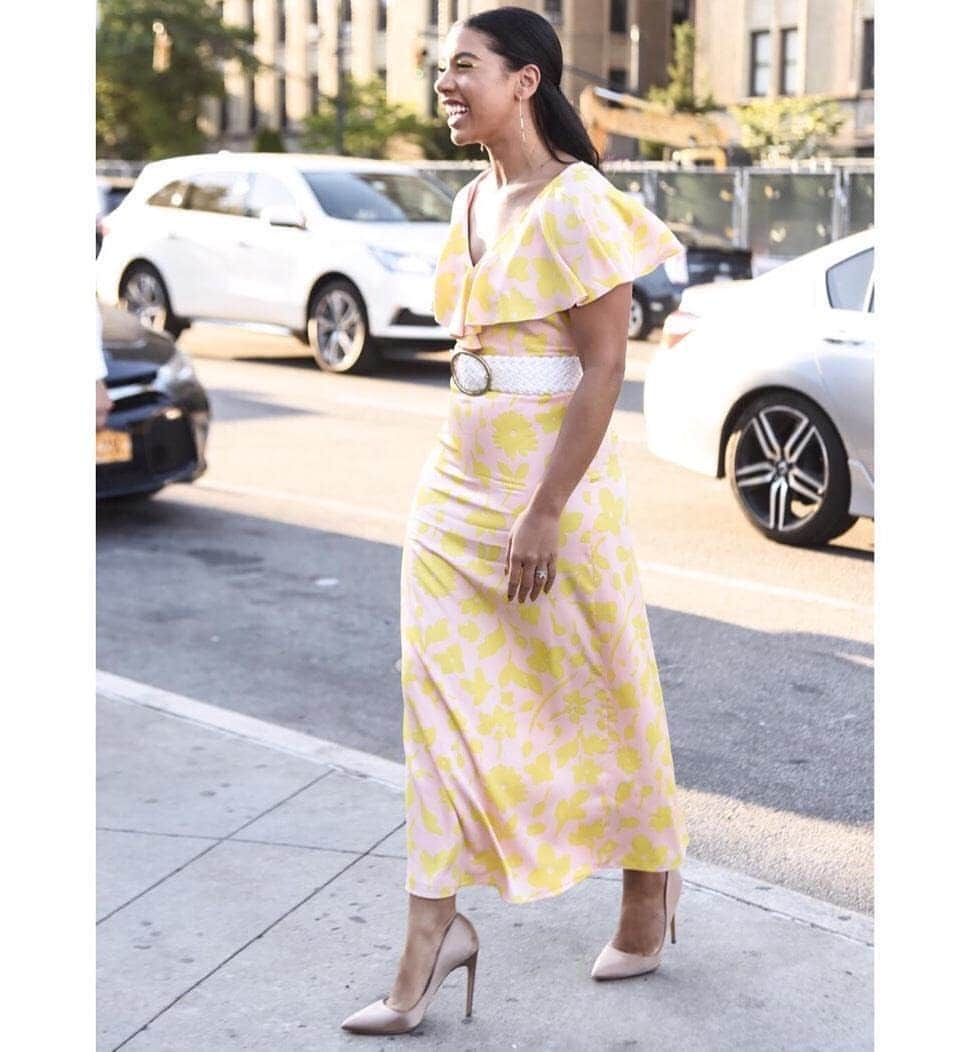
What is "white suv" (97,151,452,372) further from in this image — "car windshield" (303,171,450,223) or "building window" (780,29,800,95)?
"building window" (780,29,800,95)

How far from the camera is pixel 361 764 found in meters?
5.02

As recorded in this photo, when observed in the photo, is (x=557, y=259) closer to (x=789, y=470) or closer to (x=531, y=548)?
(x=531, y=548)

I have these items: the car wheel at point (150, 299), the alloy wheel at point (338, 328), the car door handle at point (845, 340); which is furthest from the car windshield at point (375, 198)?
the car door handle at point (845, 340)

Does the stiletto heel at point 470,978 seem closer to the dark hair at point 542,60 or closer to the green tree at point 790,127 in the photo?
the dark hair at point 542,60

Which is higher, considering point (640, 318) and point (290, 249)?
point (290, 249)

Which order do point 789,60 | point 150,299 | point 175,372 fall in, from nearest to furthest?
point 175,372 < point 150,299 < point 789,60

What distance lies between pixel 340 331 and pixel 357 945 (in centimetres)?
1193

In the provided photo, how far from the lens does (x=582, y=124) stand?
3.48m

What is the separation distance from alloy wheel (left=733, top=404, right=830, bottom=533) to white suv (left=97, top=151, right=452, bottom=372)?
659 centimetres

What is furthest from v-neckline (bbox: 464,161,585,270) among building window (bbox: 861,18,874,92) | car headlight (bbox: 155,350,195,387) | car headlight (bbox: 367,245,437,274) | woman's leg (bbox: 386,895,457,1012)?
building window (bbox: 861,18,874,92)

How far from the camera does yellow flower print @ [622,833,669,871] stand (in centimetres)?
364

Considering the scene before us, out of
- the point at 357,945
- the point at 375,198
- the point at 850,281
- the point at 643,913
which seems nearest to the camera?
the point at 643,913

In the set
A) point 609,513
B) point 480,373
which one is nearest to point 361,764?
point 609,513
